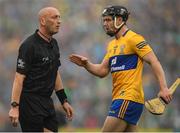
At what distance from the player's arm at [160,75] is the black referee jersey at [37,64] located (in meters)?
1.24

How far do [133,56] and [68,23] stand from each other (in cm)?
1352

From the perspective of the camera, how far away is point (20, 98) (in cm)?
862

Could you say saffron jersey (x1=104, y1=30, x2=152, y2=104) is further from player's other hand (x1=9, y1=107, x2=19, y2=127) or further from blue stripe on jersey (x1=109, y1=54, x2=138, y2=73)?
player's other hand (x1=9, y1=107, x2=19, y2=127)

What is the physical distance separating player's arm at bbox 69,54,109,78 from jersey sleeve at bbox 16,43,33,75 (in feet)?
2.78

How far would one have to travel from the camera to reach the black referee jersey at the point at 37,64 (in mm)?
8461

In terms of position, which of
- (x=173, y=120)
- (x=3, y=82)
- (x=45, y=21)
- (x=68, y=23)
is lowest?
(x=173, y=120)

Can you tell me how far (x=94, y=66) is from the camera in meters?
9.26

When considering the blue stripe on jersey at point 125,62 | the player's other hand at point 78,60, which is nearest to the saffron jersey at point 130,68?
the blue stripe on jersey at point 125,62

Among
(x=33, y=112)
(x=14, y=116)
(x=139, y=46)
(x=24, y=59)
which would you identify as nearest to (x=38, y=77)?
(x=24, y=59)

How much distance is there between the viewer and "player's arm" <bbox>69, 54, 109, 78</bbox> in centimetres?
913

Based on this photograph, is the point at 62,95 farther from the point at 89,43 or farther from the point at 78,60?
the point at 89,43

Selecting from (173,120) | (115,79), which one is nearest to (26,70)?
(115,79)

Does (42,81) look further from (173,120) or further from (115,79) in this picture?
(173,120)

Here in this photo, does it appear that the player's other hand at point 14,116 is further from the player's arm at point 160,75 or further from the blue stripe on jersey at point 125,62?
the player's arm at point 160,75
